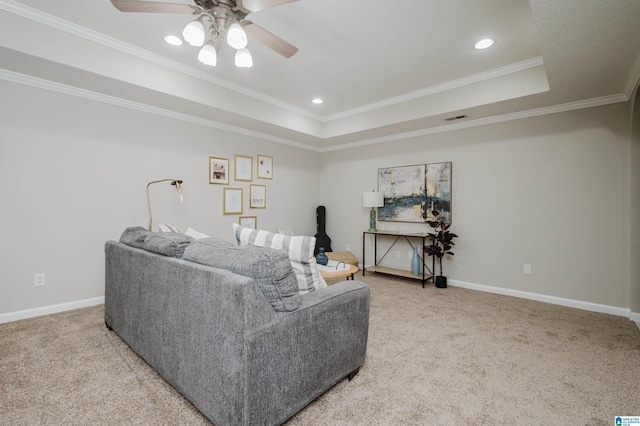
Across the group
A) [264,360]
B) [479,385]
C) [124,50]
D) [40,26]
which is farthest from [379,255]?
[40,26]

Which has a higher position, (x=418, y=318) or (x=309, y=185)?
(x=309, y=185)

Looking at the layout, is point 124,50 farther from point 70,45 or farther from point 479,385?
point 479,385

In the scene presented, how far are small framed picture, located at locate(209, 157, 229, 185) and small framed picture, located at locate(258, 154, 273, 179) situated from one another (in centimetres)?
59

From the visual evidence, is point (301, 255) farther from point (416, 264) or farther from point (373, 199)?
point (373, 199)

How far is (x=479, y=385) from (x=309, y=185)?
4337 millimetres

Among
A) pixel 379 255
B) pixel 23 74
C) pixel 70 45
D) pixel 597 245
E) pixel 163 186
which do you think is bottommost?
pixel 379 255

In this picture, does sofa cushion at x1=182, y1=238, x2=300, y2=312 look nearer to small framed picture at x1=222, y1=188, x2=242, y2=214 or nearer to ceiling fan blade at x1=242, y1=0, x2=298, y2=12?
ceiling fan blade at x1=242, y1=0, x2=298, y2=12

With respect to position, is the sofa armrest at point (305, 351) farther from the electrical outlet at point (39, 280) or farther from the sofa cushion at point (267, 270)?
the electrical outlet at point (39, 280)

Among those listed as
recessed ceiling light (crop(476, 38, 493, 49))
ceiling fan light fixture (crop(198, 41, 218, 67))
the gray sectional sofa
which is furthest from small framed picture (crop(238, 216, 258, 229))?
recessed ceiling light (crop(476, 38, 493, 49))

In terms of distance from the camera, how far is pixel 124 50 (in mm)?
2842

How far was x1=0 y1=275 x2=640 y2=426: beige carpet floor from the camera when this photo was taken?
1563mm

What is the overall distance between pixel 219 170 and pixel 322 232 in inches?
88.1

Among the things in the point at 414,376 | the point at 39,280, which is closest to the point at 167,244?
the point at 414,376

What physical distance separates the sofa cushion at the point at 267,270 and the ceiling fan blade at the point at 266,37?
149 centimetres
